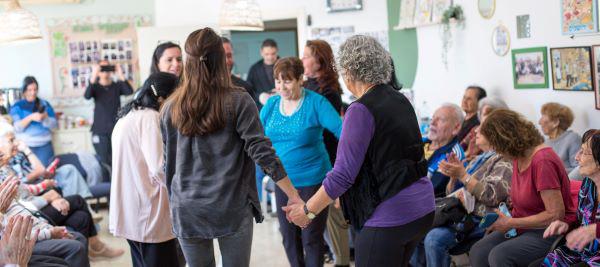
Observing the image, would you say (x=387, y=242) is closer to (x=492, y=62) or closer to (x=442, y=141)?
(x=442, y=141)

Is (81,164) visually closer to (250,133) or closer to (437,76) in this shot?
(437,76)

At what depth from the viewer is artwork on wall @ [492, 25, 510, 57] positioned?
5036 millimetres

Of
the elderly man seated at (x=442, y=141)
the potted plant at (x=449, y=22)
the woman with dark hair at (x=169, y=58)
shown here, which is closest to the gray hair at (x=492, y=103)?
the elderly man seated at (x=442, y=141)

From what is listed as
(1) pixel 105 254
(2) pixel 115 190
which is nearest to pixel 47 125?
(1) pixel 105 254

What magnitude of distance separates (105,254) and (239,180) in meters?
2.96

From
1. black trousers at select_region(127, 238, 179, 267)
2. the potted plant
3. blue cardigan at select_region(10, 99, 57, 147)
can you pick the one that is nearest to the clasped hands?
black trousers at select_region(127, 238, 179, 267)

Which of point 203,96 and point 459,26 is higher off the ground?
point 459,26

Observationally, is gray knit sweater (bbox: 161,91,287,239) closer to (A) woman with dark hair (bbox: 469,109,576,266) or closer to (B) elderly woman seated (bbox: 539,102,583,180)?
(A) woman with dark hair (bbox: 469,109,576,266)

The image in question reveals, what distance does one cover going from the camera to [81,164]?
7.03 m

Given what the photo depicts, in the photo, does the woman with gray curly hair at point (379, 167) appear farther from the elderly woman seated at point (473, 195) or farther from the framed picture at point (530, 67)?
the framed picture at point (530, 67)

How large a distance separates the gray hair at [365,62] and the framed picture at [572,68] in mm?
1952

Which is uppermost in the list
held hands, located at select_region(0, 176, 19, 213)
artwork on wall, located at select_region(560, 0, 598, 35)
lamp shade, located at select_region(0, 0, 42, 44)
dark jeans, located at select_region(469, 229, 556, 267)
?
lamp shade, located at select_region(0, 0, 42, 44)

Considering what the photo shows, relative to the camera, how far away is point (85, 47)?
852 cm

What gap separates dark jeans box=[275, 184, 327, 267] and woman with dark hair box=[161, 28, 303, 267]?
977 millimetres
